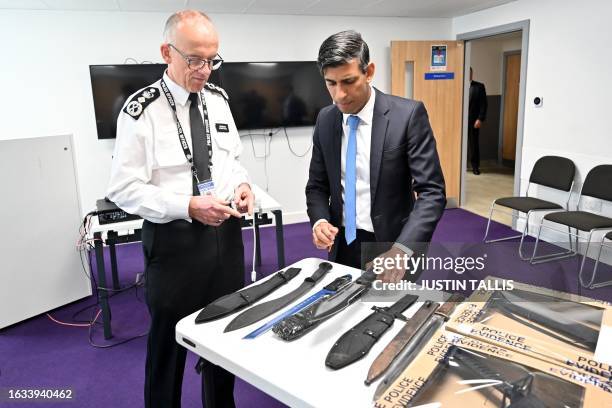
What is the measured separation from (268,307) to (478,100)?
7.25 m

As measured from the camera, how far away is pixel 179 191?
1.59 metres

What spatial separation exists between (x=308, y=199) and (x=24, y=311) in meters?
2.50

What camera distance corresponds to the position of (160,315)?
63.2 inches

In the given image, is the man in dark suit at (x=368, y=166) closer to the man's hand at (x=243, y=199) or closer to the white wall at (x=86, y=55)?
the man's hand at (x=243, y=199)

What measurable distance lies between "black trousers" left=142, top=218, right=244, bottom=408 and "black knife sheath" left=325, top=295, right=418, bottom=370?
0.65 metres

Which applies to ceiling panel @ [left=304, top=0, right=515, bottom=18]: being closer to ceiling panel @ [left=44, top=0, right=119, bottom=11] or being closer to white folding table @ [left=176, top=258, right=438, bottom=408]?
ceiling panel @ [left=44, top=0, right=119, bottom=11]

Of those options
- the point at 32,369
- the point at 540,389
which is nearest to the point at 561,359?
the point at 540,389

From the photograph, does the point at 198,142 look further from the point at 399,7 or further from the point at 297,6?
the point at 399,7

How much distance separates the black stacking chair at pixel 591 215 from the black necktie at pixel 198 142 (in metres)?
2.96

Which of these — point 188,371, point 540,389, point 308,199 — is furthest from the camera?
point 188,371

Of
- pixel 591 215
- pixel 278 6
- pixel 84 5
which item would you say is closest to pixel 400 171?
pixel 591 215

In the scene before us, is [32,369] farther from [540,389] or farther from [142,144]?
[540,389]

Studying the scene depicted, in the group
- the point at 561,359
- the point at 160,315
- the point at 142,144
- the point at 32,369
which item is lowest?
the point at 32,369

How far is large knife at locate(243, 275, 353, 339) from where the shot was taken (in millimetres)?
1143
